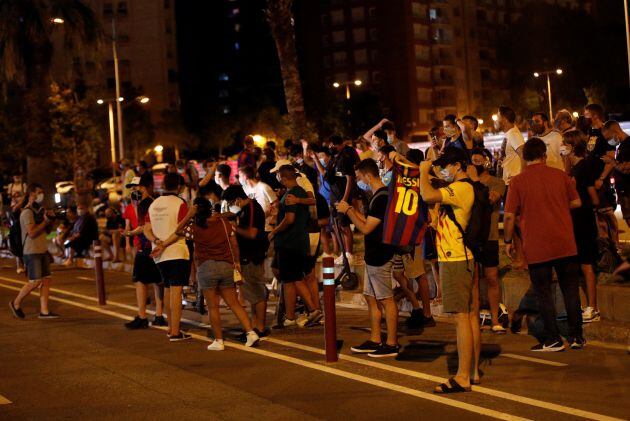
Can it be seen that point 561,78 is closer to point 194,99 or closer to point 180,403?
point 194,99

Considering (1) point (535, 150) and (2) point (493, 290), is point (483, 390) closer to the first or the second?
(1) point (535, 150)

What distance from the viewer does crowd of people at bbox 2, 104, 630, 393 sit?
9.01 metres

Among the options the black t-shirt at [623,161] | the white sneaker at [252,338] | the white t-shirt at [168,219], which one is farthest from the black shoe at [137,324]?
the black t-shirt at [623,161]

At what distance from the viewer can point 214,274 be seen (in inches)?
455

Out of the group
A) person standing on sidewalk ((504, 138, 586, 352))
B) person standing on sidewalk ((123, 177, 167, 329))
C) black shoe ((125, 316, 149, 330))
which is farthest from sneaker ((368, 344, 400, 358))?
black shoe ((125, 316, 149, 330))

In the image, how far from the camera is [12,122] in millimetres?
60812

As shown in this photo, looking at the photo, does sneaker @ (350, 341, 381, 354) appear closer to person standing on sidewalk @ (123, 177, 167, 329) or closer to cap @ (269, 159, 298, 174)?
person standing on sidewalk @ (123, 177, 167, 329)

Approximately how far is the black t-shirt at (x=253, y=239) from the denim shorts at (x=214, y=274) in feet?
2.60

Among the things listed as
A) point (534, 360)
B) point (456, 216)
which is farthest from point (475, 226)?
point (534, 360)

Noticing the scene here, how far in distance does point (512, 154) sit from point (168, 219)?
15.3ft

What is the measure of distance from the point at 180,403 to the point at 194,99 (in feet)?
358

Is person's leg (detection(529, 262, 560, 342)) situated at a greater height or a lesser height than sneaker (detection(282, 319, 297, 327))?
greater

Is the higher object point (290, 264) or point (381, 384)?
point (290, 264)

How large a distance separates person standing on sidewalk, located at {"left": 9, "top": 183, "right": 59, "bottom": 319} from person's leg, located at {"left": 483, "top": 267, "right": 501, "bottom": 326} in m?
6.99
